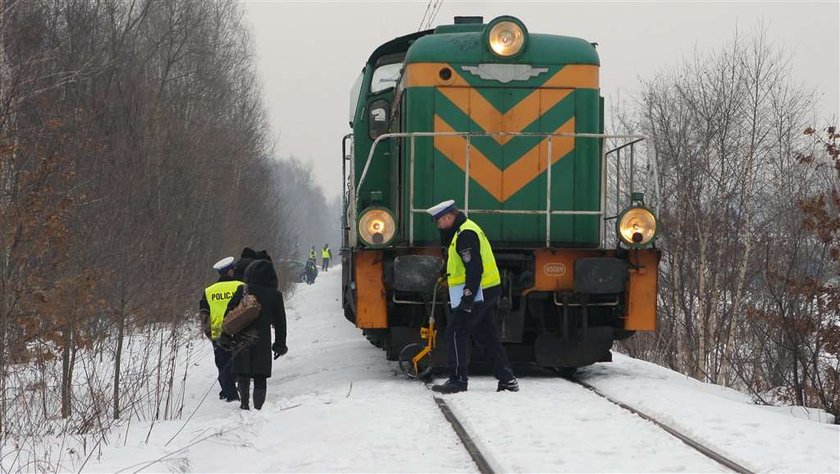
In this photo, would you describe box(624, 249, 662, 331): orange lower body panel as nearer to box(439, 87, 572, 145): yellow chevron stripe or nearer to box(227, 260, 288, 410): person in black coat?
box(439, 87, 572, 145): yellow chevron stripe

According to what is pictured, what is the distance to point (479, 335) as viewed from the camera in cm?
764

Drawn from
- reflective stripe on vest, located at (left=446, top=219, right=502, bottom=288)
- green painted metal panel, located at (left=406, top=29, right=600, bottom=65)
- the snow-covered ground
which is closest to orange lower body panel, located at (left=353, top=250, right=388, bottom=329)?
the snow-covered ground

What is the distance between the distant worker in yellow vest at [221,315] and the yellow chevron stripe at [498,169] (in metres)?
2.50

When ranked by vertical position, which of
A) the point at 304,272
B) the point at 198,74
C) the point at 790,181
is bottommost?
the point at 304,272

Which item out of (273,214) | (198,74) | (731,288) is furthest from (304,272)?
(731,288)

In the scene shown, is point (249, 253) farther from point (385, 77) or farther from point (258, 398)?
point (385, 77)

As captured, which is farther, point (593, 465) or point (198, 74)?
point (198, 74)

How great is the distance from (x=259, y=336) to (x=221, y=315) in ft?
3.75

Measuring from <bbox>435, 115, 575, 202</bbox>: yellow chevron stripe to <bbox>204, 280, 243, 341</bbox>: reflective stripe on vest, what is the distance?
250cm

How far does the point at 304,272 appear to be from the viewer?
1906 inches

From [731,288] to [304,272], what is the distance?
34.4 meters

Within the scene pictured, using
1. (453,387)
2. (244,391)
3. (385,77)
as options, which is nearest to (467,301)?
(453,387)

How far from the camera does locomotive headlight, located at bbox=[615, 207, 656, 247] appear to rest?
8.13m

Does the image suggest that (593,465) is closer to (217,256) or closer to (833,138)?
(833,138)
